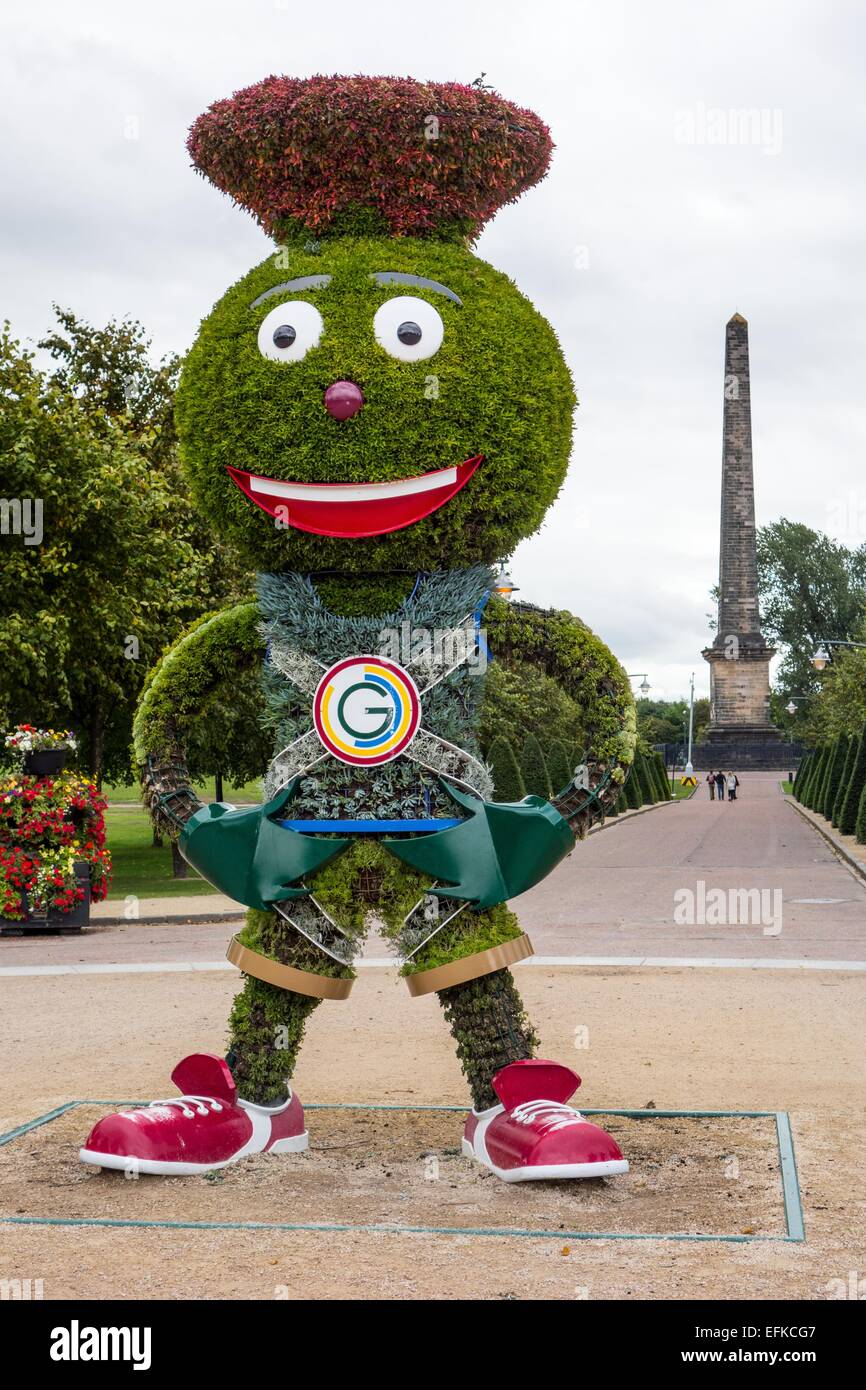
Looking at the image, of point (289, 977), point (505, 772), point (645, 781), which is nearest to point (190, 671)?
point (289, 977)

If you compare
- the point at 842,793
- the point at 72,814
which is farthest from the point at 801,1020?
the point at 842,793

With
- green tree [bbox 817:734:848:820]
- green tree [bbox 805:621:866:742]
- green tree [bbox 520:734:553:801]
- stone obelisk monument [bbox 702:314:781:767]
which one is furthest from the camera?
stone obelisk monument [bbox 702:314:781:767]

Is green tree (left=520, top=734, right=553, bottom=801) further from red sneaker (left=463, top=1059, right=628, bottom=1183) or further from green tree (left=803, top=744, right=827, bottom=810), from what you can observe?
red sneaker (left=463, top=1059, right=628, bottom=1183)

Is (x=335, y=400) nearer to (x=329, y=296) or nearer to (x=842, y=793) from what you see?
(x=329, y=296)

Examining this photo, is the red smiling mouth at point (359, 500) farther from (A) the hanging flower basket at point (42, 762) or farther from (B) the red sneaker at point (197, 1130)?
(A) the hanging flower basket at point (42, 762)

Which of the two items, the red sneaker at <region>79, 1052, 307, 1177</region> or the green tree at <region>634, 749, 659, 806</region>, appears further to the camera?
the green tree at <region>634, 749, 659, 806</region>

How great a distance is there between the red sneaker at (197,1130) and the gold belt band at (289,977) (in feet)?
1.37

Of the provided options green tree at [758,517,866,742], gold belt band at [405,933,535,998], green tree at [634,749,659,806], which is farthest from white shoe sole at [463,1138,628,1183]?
green tree at [758,517,866,742]

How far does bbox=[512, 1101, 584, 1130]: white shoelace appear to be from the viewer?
539 cm

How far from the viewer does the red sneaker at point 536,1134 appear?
527 cm

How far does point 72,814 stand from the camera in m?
15.9

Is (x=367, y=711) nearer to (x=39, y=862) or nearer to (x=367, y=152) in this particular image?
(x=367, y=152)

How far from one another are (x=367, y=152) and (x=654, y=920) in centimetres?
1110

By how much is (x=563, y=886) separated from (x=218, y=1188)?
48.5 ft
